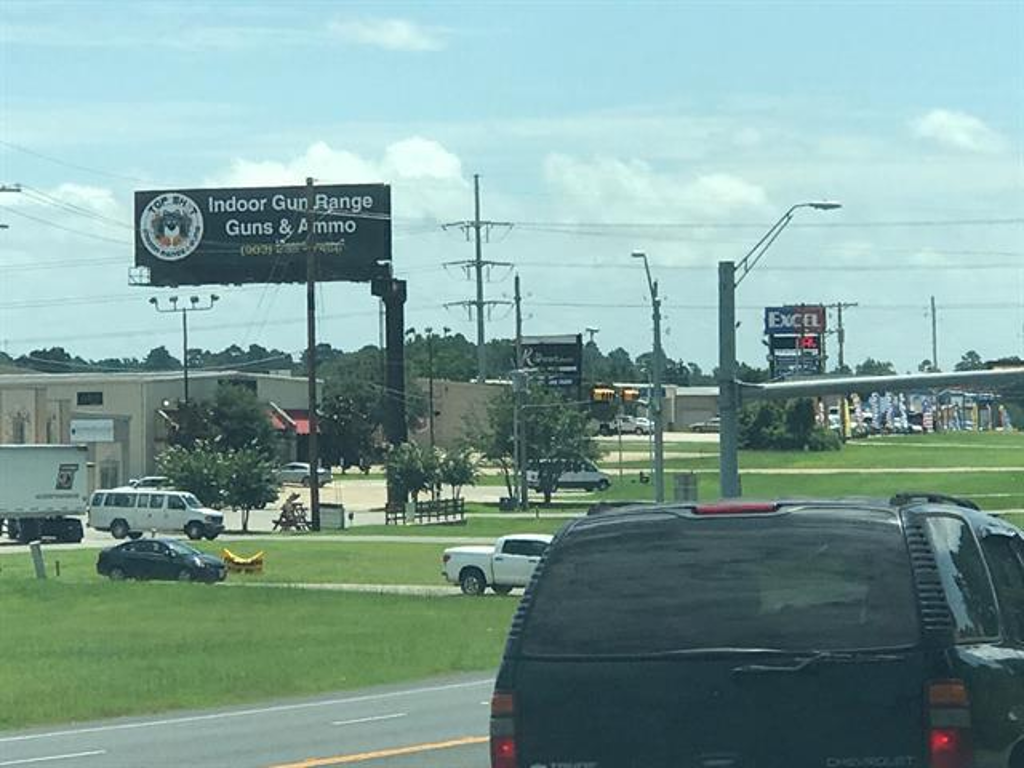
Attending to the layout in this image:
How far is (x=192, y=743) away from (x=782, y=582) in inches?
519


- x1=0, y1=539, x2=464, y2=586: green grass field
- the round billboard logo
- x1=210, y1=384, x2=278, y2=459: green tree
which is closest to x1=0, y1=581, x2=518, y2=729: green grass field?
x1=0, y1=539, x2=464, y2=586: green grass field

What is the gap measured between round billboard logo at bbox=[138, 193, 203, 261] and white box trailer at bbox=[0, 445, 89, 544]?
31.5 metres

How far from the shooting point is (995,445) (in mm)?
156125

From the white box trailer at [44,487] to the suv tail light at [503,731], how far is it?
6907 centimetres

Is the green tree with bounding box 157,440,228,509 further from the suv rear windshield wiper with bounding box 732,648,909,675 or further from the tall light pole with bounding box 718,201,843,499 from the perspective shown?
the suv rear windshield wiper with bounding box 732,648,909,675

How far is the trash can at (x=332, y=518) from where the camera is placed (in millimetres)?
83688

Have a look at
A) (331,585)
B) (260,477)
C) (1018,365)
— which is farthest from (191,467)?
(1018,365)

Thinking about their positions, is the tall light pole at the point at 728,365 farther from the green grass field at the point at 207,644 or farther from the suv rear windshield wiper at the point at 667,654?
the suv rear windshield wiper at the point at 667,654

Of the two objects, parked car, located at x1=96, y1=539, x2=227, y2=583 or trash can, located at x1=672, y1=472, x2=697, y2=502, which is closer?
trash can, located at x1=672, y1=472, x2=697, y2=502

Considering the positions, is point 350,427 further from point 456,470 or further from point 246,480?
point 246,480

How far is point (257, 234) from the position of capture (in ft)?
347

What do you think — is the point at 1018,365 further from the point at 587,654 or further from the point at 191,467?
the point at 191,467

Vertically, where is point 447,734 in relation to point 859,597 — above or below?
below

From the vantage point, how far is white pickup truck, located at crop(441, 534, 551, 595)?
48.2 m
